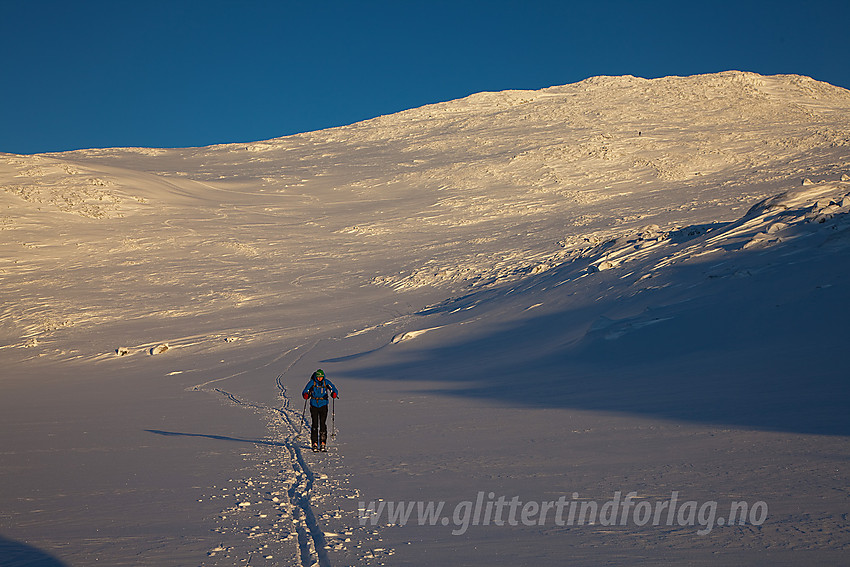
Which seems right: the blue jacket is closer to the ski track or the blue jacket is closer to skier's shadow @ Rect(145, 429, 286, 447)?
the ski track

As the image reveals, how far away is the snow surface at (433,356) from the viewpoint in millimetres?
6168

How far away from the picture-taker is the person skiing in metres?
9.73

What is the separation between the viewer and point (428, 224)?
152 ft

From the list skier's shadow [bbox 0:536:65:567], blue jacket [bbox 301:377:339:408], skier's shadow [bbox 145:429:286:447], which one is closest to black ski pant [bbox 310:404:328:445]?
blue jacket [bbox 301:377:339:408]

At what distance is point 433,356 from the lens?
20.1 metres

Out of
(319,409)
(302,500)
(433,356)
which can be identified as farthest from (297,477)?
(433,356)

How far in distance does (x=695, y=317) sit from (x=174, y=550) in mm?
13226

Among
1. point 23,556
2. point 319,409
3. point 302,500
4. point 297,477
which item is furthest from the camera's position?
point 319,409

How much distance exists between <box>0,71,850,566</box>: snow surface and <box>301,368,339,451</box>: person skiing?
322mm

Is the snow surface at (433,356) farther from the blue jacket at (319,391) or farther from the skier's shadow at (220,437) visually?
the blue jacket at (319,391)

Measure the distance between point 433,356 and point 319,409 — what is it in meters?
10.4

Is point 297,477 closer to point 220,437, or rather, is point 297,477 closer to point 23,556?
point 23,556

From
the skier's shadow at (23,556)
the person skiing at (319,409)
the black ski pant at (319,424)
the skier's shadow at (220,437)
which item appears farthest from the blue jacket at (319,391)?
the skier's shadow at (23,556)

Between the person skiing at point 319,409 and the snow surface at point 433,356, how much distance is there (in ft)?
1.06
